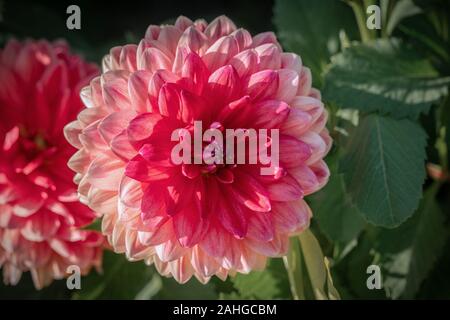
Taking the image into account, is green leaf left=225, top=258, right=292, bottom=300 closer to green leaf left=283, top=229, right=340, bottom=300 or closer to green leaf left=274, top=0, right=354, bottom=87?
green leaf left=283, top=229, right=340, bottom=300

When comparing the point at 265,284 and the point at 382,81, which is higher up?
the point at 382,81

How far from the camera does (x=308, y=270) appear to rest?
69 centimetres

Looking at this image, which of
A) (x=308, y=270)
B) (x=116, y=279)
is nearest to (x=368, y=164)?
(x=308, y=270)

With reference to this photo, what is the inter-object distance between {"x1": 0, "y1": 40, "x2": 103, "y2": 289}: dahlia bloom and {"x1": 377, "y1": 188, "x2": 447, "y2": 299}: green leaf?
0.30 metres

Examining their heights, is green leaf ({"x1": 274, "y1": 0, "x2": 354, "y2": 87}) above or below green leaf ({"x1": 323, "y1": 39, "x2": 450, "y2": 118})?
above

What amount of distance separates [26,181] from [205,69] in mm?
228

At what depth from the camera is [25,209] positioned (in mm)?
668

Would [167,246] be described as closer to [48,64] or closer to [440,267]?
[48,64]

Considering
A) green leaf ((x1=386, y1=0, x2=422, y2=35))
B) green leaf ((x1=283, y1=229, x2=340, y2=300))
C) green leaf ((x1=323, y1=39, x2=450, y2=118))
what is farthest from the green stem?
green leaf ((x1=386, y1=0, x2=422, y2=35))

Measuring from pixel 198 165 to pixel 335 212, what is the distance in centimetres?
19

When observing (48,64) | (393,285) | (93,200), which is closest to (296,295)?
(393,285)

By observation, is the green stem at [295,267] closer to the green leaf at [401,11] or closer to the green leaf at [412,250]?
the green leaf at [412,250]

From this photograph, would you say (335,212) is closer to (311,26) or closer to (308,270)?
(308,270)

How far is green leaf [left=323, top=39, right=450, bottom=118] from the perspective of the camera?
0.69 metres
